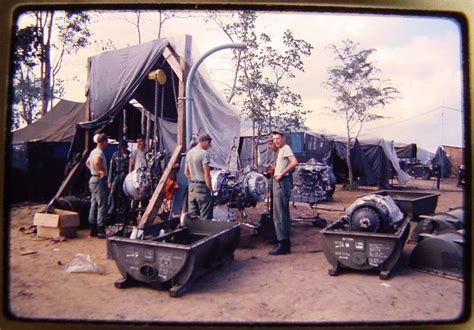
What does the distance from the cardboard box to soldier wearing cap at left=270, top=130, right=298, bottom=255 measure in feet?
8.39

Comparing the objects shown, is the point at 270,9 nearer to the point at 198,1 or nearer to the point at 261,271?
the point at 198,1

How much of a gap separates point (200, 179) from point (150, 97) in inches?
74.2

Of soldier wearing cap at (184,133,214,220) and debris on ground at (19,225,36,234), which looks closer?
debris on ground at (19,225,36,234)

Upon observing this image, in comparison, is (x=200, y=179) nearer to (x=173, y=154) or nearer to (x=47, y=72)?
(x=173, y=154)

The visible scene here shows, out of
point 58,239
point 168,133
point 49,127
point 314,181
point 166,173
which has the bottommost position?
point 58,239

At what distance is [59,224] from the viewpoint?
384cm

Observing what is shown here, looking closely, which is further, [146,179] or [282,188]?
[282,188]

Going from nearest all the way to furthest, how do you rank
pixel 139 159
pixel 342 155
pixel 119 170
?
pixel 139 159
pixel 119 170
pixel 342 155

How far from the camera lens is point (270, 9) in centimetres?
139

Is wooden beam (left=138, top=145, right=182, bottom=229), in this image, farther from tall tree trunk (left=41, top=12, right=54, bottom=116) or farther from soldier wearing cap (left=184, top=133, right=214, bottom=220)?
tall tree trunk (left=41, top=12, right=54, bottom=116)

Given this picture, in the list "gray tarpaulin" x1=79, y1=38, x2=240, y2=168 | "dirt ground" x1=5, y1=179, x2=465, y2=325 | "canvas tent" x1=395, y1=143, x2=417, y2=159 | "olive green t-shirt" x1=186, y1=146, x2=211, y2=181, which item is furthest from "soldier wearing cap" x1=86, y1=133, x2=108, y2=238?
"canvas tent" x1=395, y1=143, x2=417, y2=159

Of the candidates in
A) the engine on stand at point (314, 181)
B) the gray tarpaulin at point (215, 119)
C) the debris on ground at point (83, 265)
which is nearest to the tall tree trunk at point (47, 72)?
the debris on ground at point (83, 265)

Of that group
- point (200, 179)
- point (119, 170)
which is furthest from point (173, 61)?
point (119, 170)

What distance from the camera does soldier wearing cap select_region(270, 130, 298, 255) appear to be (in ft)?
15.7
